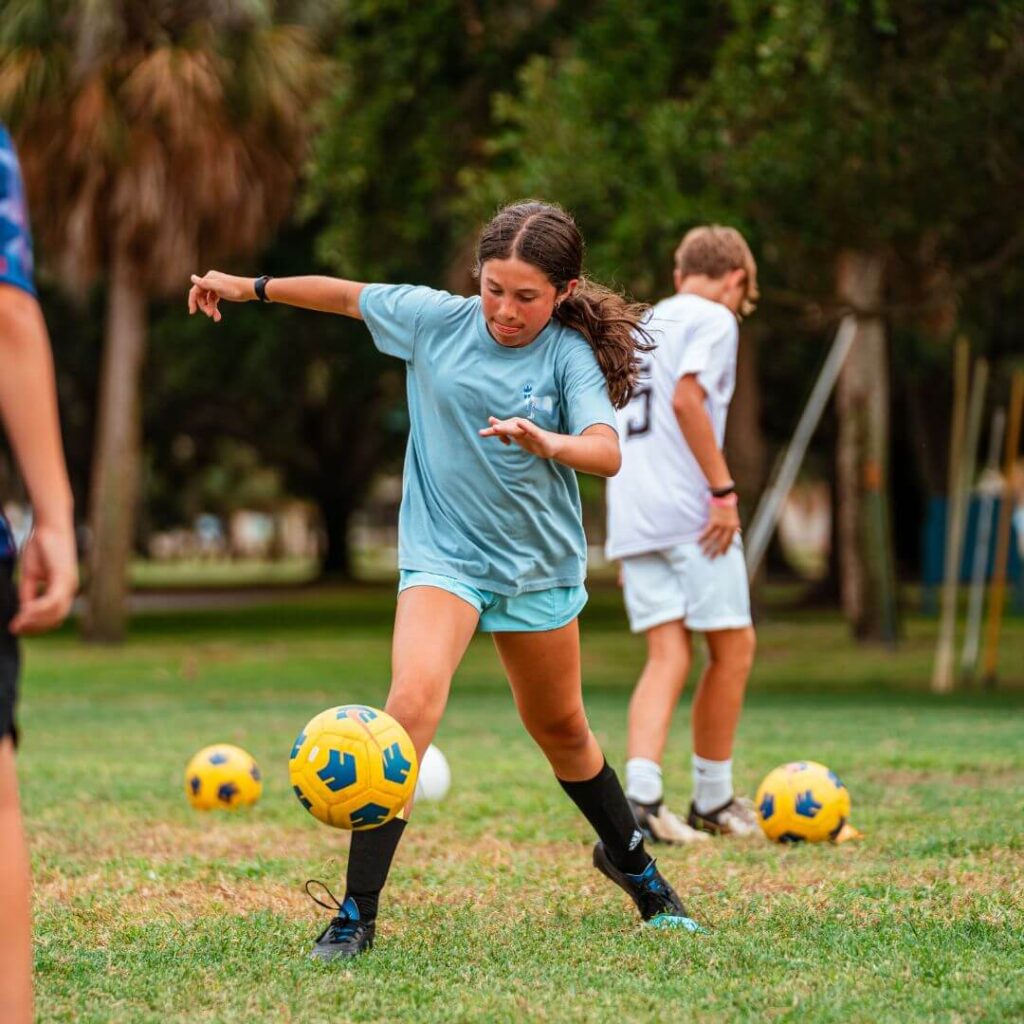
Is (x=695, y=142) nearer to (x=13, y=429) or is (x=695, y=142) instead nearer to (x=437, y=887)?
(x=437, y=887)

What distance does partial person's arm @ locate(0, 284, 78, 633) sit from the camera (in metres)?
2.73

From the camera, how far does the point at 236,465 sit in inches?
2195

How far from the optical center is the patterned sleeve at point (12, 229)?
2748 mm

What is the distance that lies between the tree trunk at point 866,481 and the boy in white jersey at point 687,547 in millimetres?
12680

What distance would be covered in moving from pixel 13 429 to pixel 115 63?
17.1m

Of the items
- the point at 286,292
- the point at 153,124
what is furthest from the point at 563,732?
the point at 153,124

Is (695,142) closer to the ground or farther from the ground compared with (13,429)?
farther from the ground

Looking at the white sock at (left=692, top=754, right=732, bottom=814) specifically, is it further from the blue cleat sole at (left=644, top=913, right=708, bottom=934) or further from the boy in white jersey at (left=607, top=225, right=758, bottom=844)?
the blue cleat sole at (left=644, top=913, right=708, bottom=934)

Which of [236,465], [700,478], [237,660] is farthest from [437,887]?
[236,465]

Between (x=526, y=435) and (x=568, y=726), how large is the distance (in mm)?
998

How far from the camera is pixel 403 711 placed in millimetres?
4156

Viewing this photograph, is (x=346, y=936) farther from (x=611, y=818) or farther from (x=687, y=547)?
(x=687, y=547)

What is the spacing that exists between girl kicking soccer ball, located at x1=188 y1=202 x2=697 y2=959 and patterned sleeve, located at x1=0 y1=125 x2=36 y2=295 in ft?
5.08

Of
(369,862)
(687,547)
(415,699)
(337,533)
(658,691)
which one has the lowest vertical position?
(337,533)
